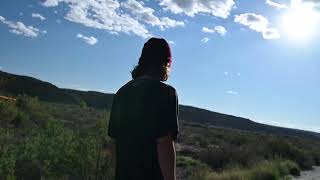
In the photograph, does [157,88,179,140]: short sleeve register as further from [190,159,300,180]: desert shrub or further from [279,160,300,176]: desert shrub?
[279,160,300,176]: desert shrub

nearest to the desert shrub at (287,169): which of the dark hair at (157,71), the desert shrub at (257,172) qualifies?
the desert shrub at (257,172)

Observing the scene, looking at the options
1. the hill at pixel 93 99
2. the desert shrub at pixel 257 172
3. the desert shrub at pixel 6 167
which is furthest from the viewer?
the hill at pixel 93 99

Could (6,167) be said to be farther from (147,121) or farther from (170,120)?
(170,120)

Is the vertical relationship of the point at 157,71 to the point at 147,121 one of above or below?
above

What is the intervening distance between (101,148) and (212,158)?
1378 centimetres

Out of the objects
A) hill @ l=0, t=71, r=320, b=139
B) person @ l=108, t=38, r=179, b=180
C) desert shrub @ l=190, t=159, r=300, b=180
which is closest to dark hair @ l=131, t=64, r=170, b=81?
person @ l=108, t=38, r=179, b=180

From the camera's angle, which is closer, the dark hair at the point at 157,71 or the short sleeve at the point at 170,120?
the short sleeve at the point at 170,120

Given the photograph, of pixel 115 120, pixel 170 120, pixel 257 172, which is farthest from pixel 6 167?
pixel 257 172

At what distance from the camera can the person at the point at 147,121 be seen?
3719mm

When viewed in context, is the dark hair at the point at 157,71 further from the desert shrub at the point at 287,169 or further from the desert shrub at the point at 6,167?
the desert shrub at the point at 287,169

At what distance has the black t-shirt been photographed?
376 cm

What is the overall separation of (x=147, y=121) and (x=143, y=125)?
49mm

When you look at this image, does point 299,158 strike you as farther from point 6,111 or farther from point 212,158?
point 6,111

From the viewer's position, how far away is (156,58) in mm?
4027
